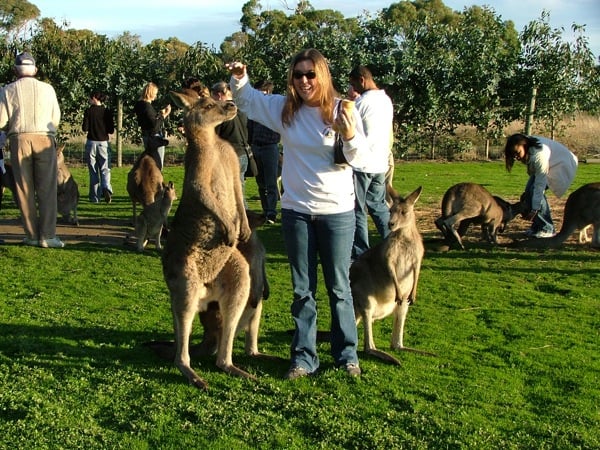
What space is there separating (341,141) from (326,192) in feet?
1.01

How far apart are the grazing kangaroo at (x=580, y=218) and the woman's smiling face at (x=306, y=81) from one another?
5498 millimetres

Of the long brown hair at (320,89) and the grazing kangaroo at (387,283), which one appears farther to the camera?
the grazing kangaroo at (387,283)

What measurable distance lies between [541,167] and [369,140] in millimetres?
3643

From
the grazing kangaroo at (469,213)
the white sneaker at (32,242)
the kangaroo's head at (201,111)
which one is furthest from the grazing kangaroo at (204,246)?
the grazing kangaroo at (469,213)

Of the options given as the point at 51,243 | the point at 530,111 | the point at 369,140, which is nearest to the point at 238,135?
the point at 51,243

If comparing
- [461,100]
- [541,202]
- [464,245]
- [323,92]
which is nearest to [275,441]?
[323,92]

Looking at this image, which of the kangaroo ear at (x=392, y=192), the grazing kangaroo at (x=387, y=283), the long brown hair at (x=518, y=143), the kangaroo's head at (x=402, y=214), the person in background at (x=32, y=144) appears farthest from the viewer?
the long brown hair at (x=518, y=143)

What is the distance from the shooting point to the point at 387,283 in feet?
16.2

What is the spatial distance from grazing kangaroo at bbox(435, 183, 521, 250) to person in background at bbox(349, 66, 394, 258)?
2.35 m

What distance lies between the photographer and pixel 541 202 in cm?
905

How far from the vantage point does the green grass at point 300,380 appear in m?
3.55

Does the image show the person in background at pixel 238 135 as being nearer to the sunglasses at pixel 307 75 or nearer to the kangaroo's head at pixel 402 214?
the kangaroo's head at pixel 402 214

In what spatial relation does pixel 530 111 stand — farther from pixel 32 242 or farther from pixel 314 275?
pixel 314 275

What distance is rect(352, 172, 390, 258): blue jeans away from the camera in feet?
20.1
